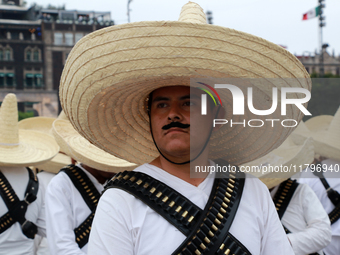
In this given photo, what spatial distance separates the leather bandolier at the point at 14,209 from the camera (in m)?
4.23

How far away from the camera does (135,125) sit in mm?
2609

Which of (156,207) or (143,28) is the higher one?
(143,28)

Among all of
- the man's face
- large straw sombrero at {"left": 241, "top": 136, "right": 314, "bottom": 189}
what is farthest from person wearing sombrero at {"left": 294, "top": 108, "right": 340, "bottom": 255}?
the man's face

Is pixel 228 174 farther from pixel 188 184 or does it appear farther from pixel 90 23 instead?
pixel 90 23

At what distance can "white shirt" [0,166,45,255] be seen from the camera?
4.22 m

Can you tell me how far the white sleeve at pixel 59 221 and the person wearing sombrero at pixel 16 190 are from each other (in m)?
1.00

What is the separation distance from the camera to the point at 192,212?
1896 millimetres

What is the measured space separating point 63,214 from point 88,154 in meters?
0.74

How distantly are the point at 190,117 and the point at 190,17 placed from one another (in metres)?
0.58

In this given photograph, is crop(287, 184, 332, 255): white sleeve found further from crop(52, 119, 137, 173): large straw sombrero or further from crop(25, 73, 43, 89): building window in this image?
crop(25, 73, 43, 89): building window

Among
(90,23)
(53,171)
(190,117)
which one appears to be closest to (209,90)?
(190,117)

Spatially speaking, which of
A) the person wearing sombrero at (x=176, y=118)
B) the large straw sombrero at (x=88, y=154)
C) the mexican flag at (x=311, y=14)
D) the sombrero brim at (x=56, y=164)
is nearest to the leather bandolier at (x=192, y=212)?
the person wearing sombrero at (x=176, y=118)

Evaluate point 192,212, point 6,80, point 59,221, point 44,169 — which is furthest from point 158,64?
point 6,80

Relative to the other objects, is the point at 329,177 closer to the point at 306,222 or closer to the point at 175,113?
the point at 306,222
